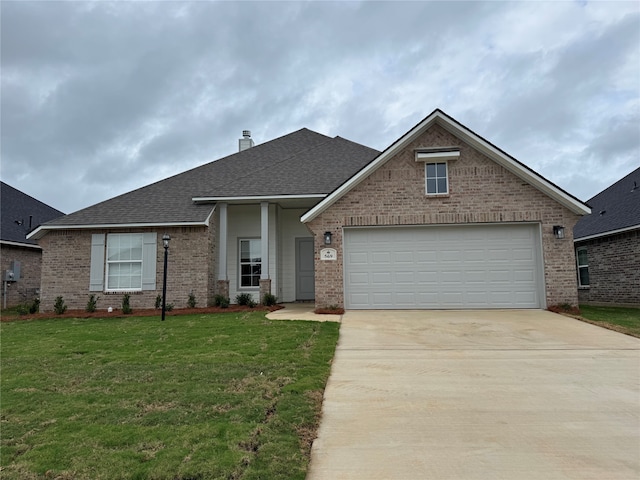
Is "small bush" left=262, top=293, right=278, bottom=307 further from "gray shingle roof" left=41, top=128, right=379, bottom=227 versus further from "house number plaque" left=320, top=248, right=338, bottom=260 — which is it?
"gray shingle roof" left=41, top=128, right=379, bottom=227

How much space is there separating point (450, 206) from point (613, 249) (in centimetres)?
817

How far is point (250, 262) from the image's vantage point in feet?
50.0

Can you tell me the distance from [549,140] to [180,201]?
870 inches

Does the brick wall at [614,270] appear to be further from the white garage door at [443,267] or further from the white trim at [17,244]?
the white trim at [17,244]

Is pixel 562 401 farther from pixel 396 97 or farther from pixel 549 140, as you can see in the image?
pixel 549 140

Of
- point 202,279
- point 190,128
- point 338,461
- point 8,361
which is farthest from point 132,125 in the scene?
point 338,461

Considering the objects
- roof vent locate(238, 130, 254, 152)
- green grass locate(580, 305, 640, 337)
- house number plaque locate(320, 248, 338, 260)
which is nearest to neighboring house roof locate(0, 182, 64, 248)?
roof vent locate(238, 130, 254, 152)

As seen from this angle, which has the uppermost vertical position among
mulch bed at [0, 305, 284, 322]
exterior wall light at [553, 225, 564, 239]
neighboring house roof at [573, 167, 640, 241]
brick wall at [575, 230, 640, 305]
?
neighboring house roof at [573, 167, 640, 241]

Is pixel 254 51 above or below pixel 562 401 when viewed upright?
above

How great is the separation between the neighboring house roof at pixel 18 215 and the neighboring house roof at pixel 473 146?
13961mm

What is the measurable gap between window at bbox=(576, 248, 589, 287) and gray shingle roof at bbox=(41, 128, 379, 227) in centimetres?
994

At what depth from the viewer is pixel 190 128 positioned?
25.4 meters

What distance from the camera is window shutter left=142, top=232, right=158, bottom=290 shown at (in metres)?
13.4


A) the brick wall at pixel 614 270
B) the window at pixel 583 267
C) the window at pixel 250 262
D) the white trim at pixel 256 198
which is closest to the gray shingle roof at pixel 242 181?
the white trim at pixel 256 198
